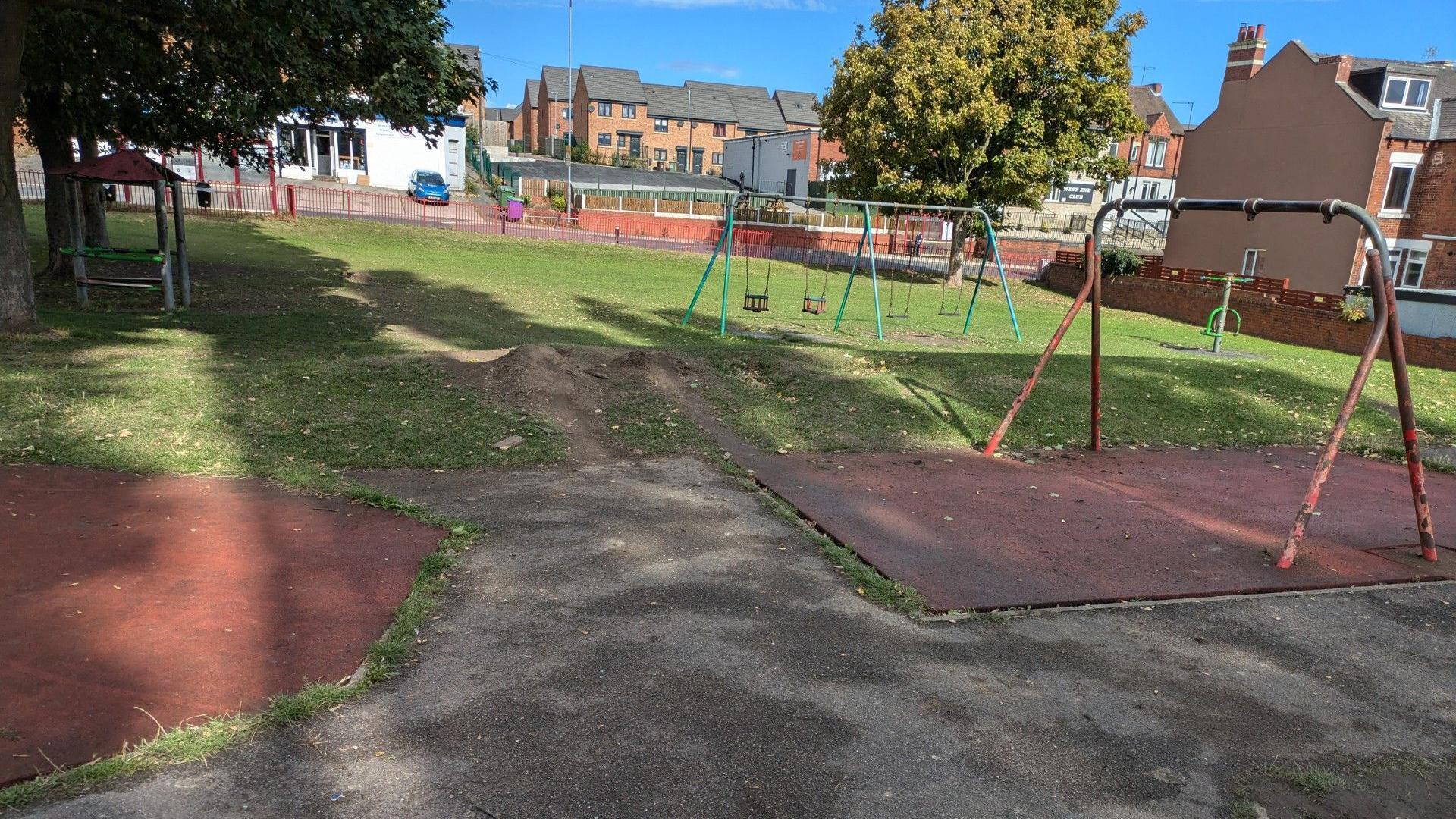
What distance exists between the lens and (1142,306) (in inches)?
1182

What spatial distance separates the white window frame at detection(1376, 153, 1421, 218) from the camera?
2794cm

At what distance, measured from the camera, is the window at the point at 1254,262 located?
31.2 meters

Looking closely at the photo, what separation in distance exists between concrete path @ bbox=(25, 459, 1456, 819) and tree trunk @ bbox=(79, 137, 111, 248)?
17.5 metres

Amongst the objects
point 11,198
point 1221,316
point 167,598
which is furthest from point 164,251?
point 1221,316

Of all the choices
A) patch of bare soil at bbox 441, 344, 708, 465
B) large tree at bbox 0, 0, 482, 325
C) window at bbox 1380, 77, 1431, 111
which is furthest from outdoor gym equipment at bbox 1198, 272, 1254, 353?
large tree at bbox 0, 0, 482, 325

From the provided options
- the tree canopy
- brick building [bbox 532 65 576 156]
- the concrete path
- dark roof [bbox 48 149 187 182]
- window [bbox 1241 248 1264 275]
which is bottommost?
the concrete path

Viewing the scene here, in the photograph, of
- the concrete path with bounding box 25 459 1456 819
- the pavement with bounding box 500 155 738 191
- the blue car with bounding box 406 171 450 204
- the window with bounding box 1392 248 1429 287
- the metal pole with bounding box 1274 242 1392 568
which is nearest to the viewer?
the concrete path with bounding box 25 459 1456 819

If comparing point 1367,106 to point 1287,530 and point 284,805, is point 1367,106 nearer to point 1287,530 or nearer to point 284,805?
point 1287,530

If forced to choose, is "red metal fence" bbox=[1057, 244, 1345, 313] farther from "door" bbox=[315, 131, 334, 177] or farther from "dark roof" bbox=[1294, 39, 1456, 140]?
"door" bbox=[315, 131, 334, 177]

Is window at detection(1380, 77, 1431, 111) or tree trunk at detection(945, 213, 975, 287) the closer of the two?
window at detection(1380, 77, 1431, 111)

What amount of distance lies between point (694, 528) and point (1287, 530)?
5.14m

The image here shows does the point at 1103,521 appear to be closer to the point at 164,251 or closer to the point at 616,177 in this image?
the point at 164,251

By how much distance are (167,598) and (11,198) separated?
938 centimetres

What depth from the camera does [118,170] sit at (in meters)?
14.2
